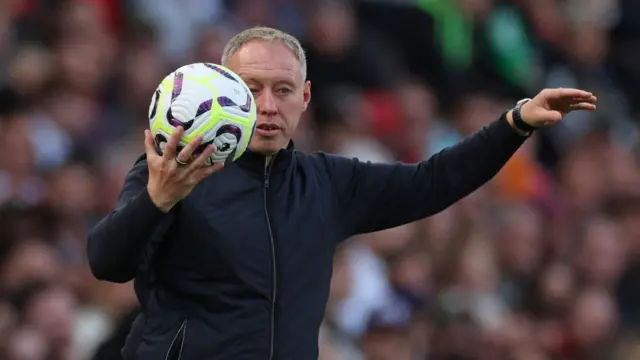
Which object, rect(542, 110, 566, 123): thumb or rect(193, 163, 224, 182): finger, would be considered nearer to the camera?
rect(193, 163, 224, 182): finger

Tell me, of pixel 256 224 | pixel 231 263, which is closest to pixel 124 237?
pixel 231 263

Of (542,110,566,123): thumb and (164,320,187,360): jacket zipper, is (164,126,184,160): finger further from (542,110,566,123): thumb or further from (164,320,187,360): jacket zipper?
(542,110,566,123): thumb

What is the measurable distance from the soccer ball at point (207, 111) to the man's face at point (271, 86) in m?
0.29

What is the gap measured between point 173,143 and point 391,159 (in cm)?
628

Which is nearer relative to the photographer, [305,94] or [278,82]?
[278,82]

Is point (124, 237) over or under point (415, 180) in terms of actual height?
under

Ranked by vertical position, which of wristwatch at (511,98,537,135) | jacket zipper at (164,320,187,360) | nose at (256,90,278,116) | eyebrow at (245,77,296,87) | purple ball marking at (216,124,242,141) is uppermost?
wristwatch at (511,98,537,135)

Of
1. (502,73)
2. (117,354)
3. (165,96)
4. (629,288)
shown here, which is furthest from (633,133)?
(165,96)

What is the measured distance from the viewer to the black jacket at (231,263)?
16.5ft

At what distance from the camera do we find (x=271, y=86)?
17.4 feet

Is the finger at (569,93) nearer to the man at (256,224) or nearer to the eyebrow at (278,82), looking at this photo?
the man at (256,224)

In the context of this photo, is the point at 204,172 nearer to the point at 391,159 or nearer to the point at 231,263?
the point at 231,263

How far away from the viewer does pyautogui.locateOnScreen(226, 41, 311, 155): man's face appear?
5273mm

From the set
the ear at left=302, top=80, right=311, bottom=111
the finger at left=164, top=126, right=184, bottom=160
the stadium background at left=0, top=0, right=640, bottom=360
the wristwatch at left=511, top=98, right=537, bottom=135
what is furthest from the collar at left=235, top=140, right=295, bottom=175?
the stadium background at left=0, top=0, right=640, bottom=360
